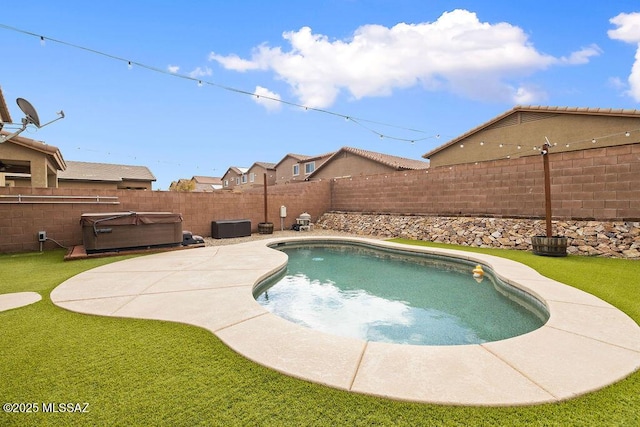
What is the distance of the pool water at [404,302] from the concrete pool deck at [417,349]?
511 millimetres

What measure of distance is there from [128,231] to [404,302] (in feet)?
22.5

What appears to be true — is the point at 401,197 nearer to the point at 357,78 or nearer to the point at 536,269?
the point at 536,269

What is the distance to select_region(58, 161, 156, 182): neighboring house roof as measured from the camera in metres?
20.4

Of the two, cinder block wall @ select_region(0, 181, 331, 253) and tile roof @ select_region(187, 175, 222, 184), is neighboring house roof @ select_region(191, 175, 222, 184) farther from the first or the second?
cinder block wall @ select_region(0, 181, 331, 253)

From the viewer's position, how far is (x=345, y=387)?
1.91 meters

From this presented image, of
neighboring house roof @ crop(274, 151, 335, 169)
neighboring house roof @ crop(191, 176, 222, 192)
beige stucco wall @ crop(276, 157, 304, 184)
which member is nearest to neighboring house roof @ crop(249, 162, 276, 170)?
beige stucco wall @ crop(276, 157, 304, 184)

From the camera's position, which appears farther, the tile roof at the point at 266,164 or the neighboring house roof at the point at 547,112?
the tile roof at the point at 266,164

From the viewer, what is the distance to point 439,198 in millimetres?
10586

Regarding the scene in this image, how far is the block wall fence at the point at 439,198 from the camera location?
7156 mm

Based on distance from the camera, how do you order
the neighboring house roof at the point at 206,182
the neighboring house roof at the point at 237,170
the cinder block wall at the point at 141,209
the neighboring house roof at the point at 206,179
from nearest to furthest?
the cinder block wall at the point at 141,209 → the neighboring house roof at the point at 237,170 → the neighboring house roof at the point at 206,182 → the neighboring house roof at the point at 206,179

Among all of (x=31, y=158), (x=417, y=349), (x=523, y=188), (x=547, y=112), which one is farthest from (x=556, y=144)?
(x=31, y=158)

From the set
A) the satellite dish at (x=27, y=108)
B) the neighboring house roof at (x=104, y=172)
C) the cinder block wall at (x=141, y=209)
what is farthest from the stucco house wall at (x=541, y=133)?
the neighboring house roof at (x=104, y=172)

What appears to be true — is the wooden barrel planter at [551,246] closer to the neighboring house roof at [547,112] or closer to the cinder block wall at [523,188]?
the cinder block wall at [523,188]

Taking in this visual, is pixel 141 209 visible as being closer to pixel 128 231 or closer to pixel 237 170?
pixel 128 231
